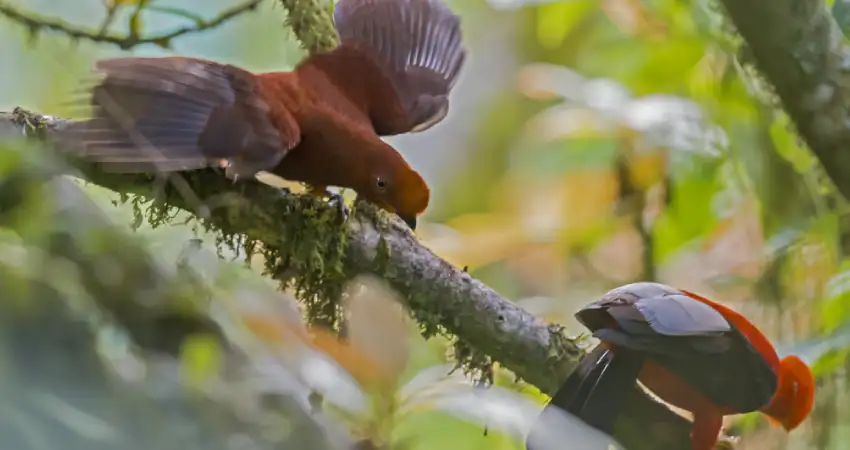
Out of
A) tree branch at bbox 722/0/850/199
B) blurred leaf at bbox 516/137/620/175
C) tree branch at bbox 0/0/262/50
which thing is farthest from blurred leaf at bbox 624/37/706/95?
tree branch at bbox 0/0/262/50

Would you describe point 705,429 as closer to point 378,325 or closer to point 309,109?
point 378,325

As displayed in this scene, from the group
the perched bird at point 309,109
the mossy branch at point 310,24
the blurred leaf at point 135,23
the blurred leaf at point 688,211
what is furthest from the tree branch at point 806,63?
the blurred leaf at point 135,23

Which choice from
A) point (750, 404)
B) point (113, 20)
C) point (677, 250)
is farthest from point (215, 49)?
point (677, 250)

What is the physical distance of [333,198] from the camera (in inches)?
31.4

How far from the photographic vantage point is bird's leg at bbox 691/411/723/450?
80 centimetres

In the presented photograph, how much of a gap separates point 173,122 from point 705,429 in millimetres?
610

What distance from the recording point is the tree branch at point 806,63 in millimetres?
1045

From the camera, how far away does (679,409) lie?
Result: 809 mm

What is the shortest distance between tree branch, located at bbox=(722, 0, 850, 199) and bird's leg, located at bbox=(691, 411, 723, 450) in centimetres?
52

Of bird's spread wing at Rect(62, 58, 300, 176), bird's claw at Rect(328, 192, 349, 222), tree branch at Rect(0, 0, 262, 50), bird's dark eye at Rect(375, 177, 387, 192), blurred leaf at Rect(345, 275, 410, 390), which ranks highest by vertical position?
tree branch at Rect(0, 0, 262, 50)

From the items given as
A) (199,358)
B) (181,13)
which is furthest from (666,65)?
(199,358)

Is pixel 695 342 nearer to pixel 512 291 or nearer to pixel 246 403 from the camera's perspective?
pixel 246 403

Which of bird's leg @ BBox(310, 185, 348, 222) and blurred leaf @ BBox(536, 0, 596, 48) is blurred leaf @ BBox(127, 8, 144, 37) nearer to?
bird's leg @ BBox(310, 185, 348, 222)

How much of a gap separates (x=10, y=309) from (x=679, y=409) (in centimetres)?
67
